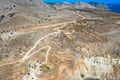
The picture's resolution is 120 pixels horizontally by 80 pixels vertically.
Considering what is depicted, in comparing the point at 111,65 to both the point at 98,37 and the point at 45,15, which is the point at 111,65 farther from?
the point at 45,15

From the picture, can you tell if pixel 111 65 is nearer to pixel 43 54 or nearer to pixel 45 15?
pixel 43 54

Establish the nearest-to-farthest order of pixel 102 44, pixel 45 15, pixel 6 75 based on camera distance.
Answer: pixel 6 75
pixel 102 44
pixel 45 15

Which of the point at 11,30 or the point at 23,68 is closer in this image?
the point at 23,68

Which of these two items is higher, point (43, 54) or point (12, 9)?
point (12, 9)

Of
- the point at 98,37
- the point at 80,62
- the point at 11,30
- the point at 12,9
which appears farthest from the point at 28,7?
the point at 80,62

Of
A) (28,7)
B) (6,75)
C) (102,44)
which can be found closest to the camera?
(6,75)

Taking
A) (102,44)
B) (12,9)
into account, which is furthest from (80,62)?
(12,9)
